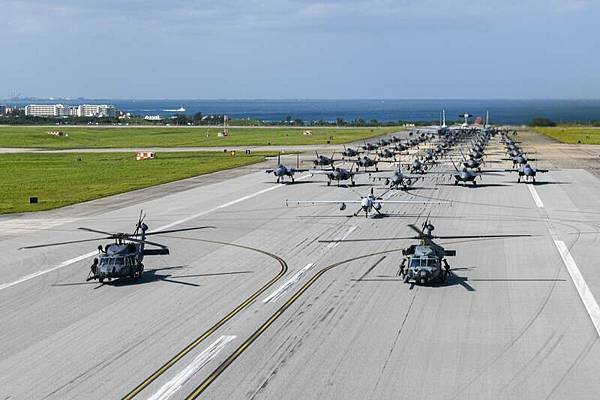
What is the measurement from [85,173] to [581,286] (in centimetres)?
8313

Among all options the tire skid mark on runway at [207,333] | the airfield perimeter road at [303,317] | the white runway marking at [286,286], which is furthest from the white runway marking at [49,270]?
the white runway marking at [286,286]

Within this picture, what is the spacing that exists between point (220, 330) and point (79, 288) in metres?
A: 11.9

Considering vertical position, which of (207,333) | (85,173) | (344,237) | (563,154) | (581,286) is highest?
(563,154)

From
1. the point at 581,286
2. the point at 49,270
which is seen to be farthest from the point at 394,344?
the point at 49,270

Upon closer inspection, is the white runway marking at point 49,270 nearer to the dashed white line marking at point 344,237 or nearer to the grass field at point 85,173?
Result: the dashed white line marking at point 344,237

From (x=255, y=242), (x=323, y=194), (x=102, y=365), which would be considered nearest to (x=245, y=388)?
(x=102, y=365)

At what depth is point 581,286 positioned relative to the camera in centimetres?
4072

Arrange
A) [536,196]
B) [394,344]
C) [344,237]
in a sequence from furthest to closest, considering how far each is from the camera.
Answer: [536,196] < [344,237] < [394,344]

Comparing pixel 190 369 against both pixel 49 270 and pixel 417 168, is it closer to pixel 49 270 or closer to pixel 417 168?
pixel 49 270

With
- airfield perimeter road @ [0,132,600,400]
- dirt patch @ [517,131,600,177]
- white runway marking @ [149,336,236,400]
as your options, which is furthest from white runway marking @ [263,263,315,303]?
dirt patch @ [517,131,600,177]

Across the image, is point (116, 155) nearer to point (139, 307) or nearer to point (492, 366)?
point (139, 307)

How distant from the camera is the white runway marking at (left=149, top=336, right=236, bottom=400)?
83.8ft

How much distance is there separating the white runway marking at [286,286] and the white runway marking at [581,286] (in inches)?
574

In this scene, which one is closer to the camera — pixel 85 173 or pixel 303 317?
pixel 303 317
